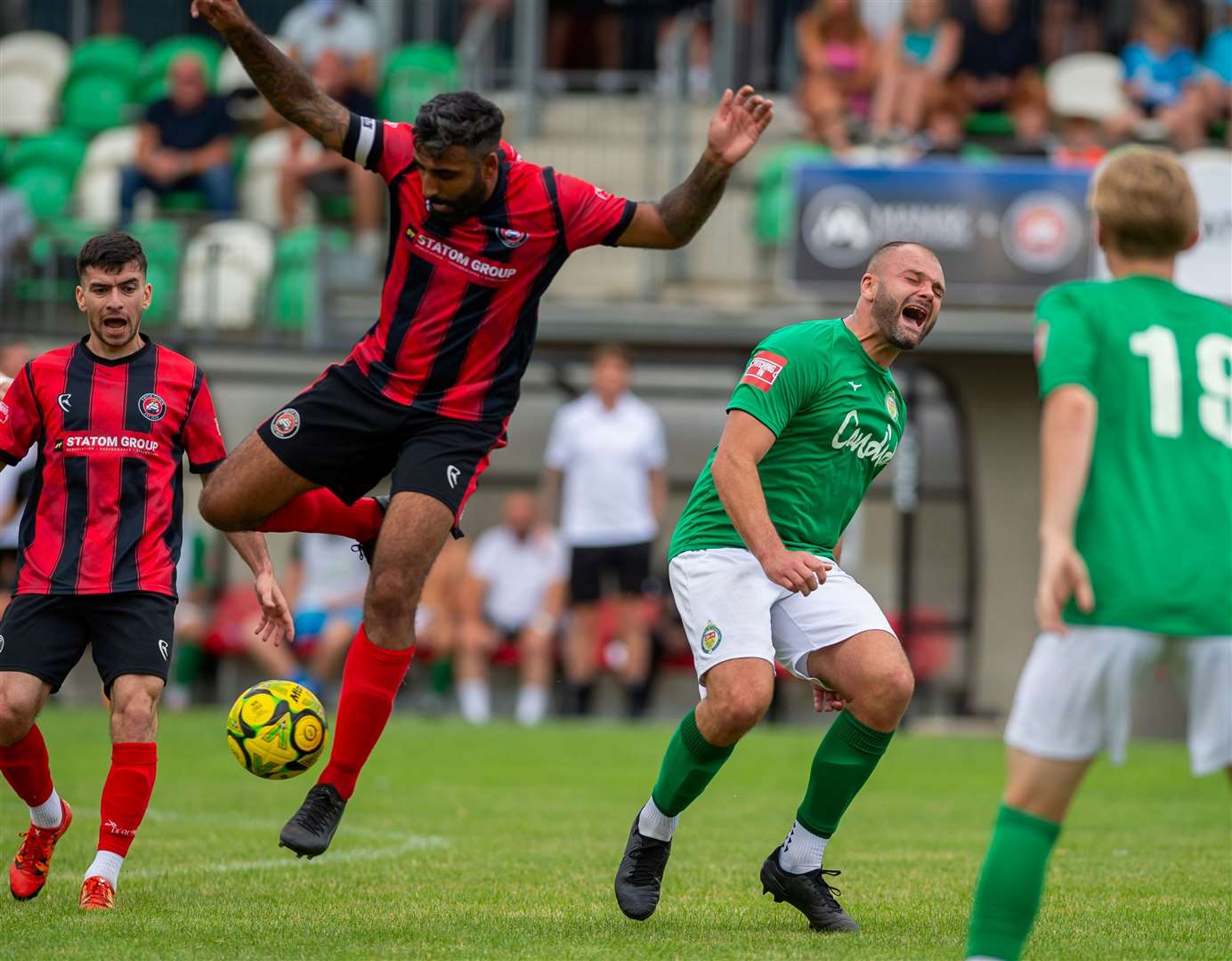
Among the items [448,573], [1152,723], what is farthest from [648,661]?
[1152,723]

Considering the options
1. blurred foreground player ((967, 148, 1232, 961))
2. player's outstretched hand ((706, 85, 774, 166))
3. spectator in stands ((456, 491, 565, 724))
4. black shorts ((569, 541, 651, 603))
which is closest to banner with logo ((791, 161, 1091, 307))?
black shorts ((569, 541, 651, 603))

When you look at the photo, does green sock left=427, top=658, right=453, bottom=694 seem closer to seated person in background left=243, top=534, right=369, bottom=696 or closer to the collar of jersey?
seated person in background left=243, top=534, right=369, bottom=696

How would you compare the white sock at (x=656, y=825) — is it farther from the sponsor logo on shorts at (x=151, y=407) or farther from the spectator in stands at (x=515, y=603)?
the spectator in stands at (x=515, y=603)

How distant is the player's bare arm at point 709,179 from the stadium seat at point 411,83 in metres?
10.6

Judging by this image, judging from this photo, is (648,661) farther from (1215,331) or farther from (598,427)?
(1215,331)

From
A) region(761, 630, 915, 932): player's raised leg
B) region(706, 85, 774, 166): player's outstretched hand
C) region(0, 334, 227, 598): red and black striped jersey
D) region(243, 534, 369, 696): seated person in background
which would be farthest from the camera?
region(243, 534, 369, 696): seated person in background

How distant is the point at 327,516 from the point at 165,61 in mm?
14842

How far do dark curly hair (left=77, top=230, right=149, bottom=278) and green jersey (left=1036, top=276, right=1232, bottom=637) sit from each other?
3.20 metres

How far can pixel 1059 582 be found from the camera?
4180 millimetres

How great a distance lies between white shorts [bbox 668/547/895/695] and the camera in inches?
234

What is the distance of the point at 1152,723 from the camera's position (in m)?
16.2

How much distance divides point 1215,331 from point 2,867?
4.81m

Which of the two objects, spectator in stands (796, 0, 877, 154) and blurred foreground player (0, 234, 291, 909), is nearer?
blurred foreground player (0, 234, 291, 909)

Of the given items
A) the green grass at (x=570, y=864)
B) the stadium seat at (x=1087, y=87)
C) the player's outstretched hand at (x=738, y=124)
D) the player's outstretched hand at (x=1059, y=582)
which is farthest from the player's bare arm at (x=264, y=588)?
the stadium seat at (x=1087, y=87)
